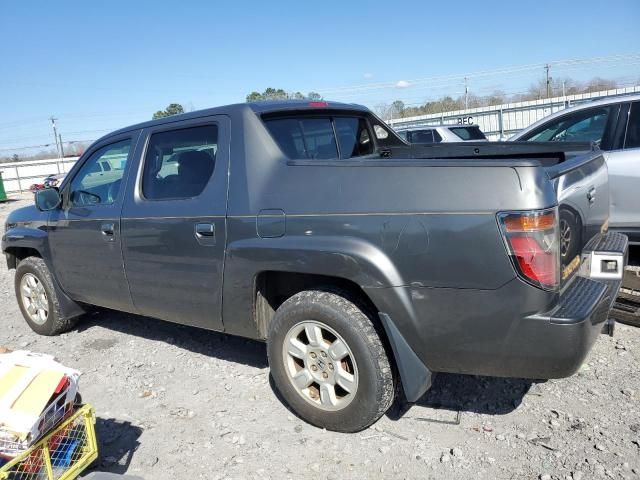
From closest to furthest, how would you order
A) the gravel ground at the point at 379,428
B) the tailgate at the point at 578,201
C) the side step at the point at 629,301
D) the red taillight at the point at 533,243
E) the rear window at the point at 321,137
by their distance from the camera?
1. the red taillight at the point at 533,243
2. the tailgate at the point at 578,201
3. the gravel ground at the point at 379,428
4. the rear window at the point at 321,137
5. the side step at the point at 629,301

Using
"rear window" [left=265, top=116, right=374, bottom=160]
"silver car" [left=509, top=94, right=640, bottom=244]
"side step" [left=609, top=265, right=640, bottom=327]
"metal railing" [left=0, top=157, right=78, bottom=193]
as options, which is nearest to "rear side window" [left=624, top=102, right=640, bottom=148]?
"silver car" [left=509, top=94, right=640, bottom=244]

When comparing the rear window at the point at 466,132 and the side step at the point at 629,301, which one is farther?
the rear window at the point at 466,132

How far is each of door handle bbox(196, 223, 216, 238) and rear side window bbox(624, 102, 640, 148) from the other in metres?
4.09

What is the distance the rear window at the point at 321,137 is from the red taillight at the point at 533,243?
4.75ft

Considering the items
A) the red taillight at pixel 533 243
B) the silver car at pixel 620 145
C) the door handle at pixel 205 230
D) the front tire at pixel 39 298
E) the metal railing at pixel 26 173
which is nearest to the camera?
the red taillight at pixel 533 243

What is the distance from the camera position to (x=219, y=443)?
313 centimetres

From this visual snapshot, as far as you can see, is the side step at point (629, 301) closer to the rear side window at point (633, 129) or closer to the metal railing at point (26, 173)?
the rear side window at point (633, 129)

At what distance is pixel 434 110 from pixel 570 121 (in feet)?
106

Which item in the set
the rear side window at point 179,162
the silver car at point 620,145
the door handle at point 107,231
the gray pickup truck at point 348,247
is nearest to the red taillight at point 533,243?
the gray pickup truck at point 348,247

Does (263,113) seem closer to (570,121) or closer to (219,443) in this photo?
(219,443)

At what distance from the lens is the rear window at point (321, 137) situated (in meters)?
3.43

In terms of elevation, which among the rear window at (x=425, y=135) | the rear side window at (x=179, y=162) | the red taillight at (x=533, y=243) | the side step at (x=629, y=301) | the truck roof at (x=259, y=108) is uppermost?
the truck roof at (x=259, y=108)

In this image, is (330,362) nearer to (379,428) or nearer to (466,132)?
(379,428)

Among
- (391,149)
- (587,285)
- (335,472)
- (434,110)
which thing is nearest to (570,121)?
(391,149)
